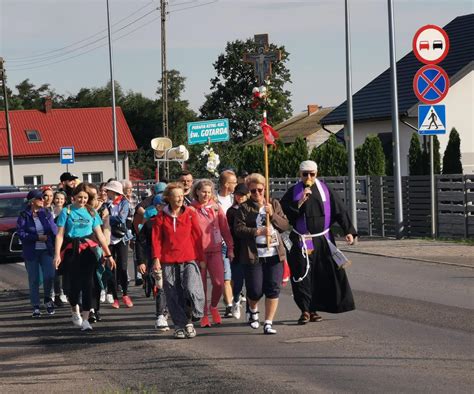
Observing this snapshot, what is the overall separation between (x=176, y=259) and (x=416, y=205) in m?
15.3

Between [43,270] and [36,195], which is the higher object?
[36,195]

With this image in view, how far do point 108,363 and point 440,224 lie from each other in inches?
643

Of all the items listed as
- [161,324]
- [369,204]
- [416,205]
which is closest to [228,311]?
[161,324]

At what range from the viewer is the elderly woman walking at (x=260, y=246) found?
1238 cm

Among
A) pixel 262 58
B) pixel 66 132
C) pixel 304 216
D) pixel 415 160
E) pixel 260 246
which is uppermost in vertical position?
pixel 66 132

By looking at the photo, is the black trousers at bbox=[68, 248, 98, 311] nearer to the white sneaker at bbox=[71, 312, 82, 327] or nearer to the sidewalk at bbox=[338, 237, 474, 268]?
the white sneaker at bbox=[71, 312, 82, 327]

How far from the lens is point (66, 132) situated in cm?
8594

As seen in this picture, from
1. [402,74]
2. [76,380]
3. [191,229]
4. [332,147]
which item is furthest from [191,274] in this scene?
[402,74]

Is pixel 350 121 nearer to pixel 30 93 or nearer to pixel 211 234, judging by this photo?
pixel 211 234

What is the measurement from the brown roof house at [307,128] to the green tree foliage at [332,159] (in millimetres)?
38374

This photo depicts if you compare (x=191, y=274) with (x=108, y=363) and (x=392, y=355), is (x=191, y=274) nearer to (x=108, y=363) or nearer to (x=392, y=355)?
(x=108, y=363)

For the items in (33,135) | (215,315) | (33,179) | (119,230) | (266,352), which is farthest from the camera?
(33,135)

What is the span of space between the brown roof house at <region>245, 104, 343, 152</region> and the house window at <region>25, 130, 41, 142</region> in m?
15.0

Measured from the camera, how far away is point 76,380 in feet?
32.0
